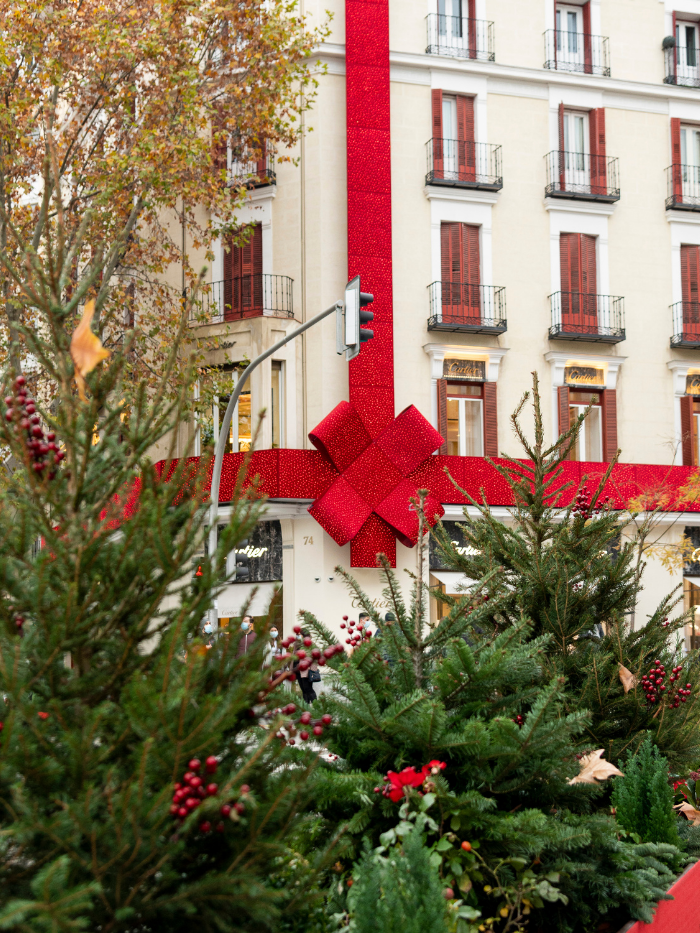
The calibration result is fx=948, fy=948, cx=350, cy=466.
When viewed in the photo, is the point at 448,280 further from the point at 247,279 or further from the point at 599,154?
the point at 599,154

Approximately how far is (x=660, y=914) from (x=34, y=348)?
3799 millimetres

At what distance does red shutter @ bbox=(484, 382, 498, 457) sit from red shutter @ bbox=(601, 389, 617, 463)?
299 centimetres

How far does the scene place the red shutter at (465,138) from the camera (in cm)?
2388

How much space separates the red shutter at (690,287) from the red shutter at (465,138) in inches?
251

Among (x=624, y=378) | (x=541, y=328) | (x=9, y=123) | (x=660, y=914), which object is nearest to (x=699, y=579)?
(x=624, y=378)

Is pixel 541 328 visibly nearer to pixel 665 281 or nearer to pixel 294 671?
pixel 665 281

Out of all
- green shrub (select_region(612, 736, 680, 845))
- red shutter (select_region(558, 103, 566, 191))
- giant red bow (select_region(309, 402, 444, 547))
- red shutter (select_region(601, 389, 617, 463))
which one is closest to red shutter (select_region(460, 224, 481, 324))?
red shutter (select_region(558, 103, 566, 191))

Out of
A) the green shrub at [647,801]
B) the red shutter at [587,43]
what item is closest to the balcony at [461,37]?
the red shutter at [587,43]

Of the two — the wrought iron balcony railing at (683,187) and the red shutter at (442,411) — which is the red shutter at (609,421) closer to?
the red shutter at (442,411)

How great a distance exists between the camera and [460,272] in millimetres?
23625

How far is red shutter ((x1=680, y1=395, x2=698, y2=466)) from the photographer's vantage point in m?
24.8

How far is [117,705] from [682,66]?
27.8 meters

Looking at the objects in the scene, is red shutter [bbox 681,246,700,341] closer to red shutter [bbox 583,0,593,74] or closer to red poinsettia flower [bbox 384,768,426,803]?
red shutter [bbox 583,0,593,74]

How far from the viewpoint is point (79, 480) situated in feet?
9.61
